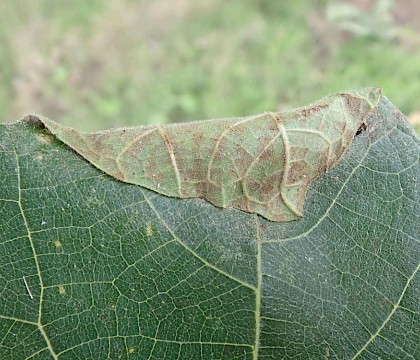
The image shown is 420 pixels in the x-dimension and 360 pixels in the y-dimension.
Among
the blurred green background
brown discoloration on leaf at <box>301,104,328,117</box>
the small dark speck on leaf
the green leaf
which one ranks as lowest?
the green leaf

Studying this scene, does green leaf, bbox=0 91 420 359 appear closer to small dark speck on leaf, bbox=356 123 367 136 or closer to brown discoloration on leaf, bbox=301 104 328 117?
small dark speck on leaf, bbox=356 123 367 136

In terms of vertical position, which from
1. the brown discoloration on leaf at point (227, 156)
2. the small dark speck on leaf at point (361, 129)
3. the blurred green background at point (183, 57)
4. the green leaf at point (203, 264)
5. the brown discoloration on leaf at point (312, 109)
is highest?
the blurred green background at point (183, 57)

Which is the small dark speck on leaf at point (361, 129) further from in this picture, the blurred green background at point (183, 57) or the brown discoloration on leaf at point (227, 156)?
the blurred green background at point (183, 57)

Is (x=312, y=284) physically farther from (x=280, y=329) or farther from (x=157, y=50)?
(x=157, y=50)

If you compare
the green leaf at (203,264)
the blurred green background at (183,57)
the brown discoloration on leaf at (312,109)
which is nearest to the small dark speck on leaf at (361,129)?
the green leaf at (203,264)

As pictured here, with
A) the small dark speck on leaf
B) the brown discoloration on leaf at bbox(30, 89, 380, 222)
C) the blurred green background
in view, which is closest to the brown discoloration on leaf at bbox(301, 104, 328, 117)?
the brown discoloration on leaf at bbox(30, 89, 380, 222)

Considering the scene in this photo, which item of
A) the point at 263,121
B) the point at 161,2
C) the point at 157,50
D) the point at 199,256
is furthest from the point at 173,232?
the point at 161,2
